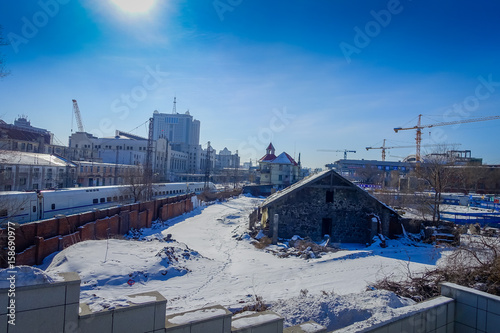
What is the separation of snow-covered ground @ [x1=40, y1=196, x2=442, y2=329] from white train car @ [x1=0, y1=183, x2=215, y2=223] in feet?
18.8

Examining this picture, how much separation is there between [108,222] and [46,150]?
5003 cm

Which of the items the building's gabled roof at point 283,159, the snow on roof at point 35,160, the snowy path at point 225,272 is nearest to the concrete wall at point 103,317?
the snowy path at point 225,272

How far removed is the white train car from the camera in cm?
1667

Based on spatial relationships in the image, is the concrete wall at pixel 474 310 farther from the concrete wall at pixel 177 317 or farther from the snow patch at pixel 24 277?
the snow patch at pixel 24 277

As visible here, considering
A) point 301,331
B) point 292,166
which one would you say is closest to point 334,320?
point 301,331

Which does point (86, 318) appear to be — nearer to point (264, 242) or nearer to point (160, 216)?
point (264, 242)

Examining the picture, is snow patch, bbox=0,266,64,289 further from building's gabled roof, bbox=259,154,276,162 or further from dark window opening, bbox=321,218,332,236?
building's gabled roof, bbox=259,154,276,162

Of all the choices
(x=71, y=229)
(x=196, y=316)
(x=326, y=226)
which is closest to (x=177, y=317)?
(x=196, y=316)

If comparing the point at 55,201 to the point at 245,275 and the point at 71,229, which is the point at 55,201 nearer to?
the point at 71,229

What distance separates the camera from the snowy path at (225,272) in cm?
915

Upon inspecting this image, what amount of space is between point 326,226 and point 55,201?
18.5 metres

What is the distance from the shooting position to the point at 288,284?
10500 mm

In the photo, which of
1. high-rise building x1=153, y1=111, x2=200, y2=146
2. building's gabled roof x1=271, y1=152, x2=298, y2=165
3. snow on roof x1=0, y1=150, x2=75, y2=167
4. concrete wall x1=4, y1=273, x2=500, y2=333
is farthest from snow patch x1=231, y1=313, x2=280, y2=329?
high-rise building x1=153, y1=111, x2=200, y2=146

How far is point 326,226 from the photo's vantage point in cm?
1892
